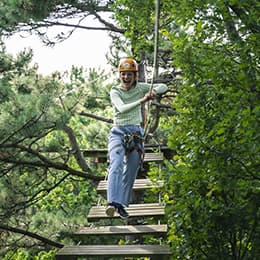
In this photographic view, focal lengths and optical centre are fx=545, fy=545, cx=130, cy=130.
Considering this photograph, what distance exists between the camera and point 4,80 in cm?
470

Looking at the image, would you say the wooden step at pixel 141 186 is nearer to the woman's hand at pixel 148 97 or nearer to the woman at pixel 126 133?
the woman at pixel 126 133

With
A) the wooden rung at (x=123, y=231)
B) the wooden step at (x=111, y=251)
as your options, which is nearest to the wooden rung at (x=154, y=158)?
the wooden rung at (x=123, y=231)

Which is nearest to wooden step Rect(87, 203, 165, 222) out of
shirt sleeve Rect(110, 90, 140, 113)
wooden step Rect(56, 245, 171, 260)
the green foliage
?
wooden step Rect(56, 245, 171, 260)

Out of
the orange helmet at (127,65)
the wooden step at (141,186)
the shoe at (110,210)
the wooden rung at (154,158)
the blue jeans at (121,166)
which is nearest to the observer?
the shoe at (110,210)

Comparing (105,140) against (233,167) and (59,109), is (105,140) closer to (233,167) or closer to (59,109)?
(59,109)

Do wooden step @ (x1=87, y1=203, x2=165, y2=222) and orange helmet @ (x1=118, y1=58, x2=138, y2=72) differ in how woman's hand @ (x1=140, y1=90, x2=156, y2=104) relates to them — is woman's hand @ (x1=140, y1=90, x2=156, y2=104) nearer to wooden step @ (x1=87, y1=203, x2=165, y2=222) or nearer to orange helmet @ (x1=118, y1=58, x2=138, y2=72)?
orange helmet @ (x1=118, y1=58, x2=138, y2=72)

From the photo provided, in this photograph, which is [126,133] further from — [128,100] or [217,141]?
[217,141]

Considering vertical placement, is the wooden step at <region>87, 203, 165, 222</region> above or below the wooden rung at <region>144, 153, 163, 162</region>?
below

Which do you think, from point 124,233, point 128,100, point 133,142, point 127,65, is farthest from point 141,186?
point 127,65

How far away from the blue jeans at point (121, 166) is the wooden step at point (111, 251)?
49cm

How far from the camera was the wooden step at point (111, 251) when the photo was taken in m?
2.53

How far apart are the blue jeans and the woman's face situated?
0.25m

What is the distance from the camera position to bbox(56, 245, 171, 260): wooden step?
2.53 m

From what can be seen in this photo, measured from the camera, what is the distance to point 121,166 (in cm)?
320
